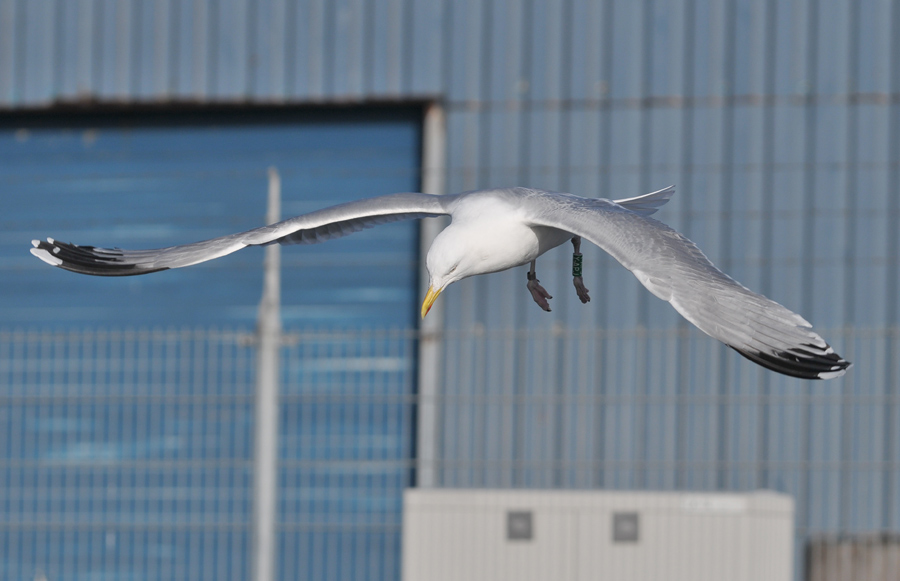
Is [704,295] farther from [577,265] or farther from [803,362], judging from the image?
[577,265]

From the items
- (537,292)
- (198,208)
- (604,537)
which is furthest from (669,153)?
(537,292)

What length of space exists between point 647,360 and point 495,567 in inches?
92.1

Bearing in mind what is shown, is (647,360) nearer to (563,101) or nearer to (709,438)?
(709,438)

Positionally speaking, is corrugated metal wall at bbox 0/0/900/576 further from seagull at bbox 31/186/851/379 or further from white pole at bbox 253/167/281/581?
seagull at bbox 31/186/851/379

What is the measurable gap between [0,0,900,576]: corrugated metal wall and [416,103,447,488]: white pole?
9cm

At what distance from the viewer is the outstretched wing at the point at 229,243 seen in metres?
4.32

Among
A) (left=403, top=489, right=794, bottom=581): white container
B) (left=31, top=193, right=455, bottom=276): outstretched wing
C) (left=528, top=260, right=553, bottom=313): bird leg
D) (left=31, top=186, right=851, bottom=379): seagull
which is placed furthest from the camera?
(left=403, top=489, right=794, bottom=581): white container

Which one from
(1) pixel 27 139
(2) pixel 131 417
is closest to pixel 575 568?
(2) pixel 131 417

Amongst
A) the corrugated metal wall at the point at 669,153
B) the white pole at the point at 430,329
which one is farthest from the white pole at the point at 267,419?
the corrugated metal wall at the point at 669,153

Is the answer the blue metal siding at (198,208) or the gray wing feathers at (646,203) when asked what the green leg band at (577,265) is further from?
the blue metal siding at (198,208)

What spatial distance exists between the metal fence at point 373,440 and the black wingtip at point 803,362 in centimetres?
527

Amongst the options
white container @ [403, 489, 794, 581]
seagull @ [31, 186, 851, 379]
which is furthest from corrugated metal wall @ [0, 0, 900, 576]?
seagull @ [31, 186, 851, 379]

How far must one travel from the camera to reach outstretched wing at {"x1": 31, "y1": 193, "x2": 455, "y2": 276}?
432 cm

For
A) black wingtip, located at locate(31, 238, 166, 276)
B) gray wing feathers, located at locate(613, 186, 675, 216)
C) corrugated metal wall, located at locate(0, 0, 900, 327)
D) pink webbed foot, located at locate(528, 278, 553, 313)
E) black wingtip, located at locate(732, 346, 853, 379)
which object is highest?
corrugated metal wall, located at locate(0, 0, 900, 327)
